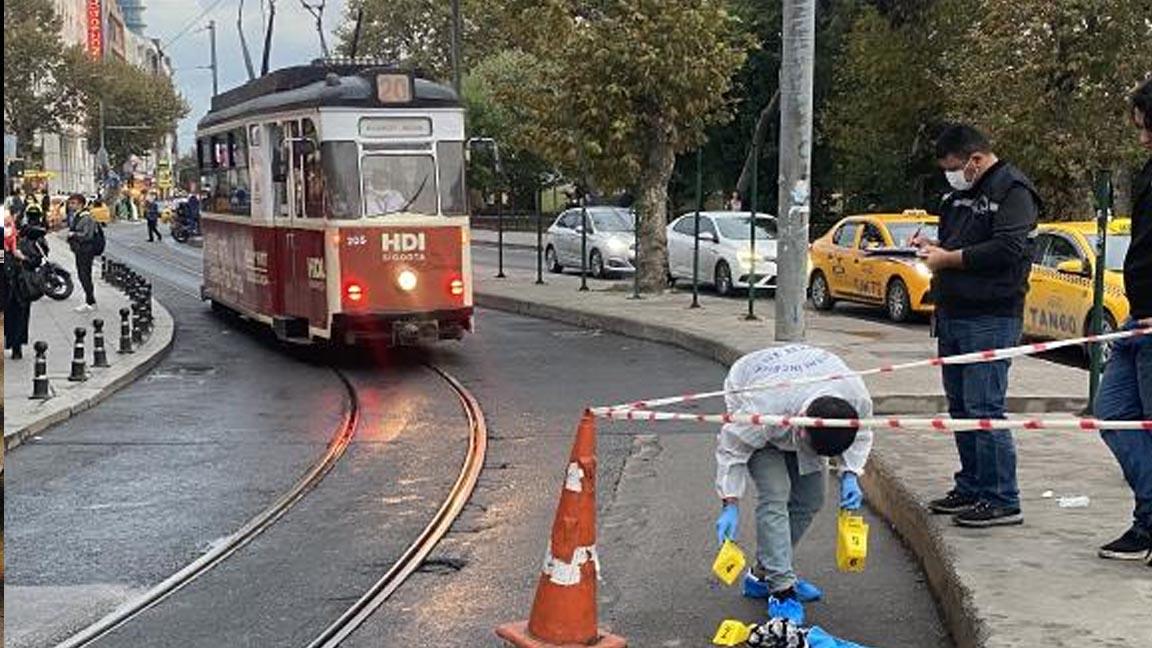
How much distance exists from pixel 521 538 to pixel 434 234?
7754mm

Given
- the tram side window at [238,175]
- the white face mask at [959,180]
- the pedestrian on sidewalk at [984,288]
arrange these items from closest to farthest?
the pedestrian on sidewalk at [984,288] → the white face mask at [959,180] → the tram side window at [238,175]

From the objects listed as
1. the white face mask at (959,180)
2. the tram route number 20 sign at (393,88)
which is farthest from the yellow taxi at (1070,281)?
the white face mask at (959,180)

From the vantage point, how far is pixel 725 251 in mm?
24328

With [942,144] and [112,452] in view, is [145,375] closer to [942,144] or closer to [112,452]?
[112,452]

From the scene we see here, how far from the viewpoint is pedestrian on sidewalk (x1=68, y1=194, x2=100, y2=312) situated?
70.4 ft

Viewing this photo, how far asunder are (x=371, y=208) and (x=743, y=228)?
38.2ft

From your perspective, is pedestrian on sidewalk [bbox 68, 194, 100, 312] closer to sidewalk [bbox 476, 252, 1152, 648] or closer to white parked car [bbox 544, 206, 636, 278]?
white parked car [bbox 544, 206, 636, 278]

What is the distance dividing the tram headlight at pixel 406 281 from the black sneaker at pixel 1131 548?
32.4ft

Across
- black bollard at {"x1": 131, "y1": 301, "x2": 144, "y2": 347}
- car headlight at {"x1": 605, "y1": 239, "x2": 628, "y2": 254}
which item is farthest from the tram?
car headlight at {"x1": 605, "y1": 239, "x2": 628, "y2": 254}

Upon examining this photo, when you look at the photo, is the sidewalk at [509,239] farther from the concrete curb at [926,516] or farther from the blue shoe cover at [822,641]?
the blue shoe cover at [822,641]

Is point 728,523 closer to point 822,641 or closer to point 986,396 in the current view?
point 822,641

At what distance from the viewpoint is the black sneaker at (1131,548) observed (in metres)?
5.77

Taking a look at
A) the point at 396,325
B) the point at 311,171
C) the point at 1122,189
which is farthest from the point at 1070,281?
the point at 1122,189

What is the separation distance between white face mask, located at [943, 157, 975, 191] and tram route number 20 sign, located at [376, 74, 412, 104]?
29.9 feet
